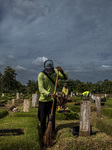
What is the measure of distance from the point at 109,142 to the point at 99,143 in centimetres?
32

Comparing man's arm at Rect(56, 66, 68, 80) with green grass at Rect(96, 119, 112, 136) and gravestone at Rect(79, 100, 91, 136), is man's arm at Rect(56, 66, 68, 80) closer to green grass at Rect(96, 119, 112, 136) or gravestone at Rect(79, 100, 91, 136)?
gravestone at Rect(79, 100, 91, 136)

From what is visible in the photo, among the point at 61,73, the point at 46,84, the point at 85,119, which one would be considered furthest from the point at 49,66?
the point at 85,119

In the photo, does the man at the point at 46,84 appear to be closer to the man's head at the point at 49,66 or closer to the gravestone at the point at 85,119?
the man's head at the point at 49,66

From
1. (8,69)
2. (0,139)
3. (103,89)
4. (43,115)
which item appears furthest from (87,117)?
(8,69)

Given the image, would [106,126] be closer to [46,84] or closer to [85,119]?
[85,119]

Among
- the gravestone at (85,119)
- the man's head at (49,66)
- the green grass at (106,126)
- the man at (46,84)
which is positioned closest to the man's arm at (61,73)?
the man at (46,84)

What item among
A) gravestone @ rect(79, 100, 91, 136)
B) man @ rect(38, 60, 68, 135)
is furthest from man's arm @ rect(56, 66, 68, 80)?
gravestone @ rect(79, 100, 91, 136)

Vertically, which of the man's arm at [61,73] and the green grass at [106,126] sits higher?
the man's arm at [61,73]

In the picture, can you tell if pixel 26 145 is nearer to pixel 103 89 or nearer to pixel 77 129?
pixel 77 129

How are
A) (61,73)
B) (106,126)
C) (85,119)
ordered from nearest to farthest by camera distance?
(85,119) < (61,73) < (106,126)

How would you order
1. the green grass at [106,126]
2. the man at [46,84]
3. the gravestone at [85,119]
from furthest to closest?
the green grass at [106,126] < the man at [46,84] < the gravestone at [85,119]

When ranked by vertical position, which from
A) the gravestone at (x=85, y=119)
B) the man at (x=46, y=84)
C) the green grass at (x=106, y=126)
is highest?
the man at (x=46, y=84)

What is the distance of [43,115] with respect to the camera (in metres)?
5.48

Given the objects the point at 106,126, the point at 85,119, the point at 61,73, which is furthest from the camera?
the point at 106,126
